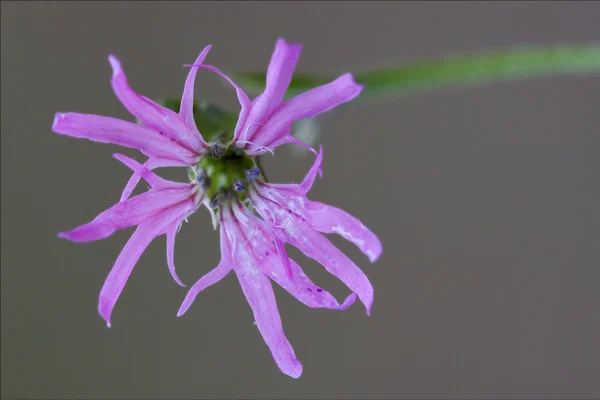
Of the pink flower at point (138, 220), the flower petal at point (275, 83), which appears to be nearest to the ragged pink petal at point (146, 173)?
the pink flower at point (138, 220)

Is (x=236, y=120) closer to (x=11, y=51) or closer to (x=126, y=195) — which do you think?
(x=126, y=195)

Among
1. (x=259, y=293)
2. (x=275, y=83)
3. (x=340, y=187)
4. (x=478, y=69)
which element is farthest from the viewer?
(x=340, y=187)

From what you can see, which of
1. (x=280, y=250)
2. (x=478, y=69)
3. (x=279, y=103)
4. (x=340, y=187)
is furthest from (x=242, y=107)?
(x=340, y=187)

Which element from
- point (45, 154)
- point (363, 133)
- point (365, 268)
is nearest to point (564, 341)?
point (365, 268)

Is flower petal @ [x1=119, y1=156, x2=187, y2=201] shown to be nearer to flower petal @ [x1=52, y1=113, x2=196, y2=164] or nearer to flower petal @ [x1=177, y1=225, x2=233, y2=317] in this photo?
flower petal @ [x1=52, y1=113, x2=196, y2=164]

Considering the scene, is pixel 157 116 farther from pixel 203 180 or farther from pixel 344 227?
pixel 344 227

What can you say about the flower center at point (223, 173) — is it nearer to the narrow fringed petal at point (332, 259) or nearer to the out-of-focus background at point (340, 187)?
the narrow fringed petal at point (332, 259)
